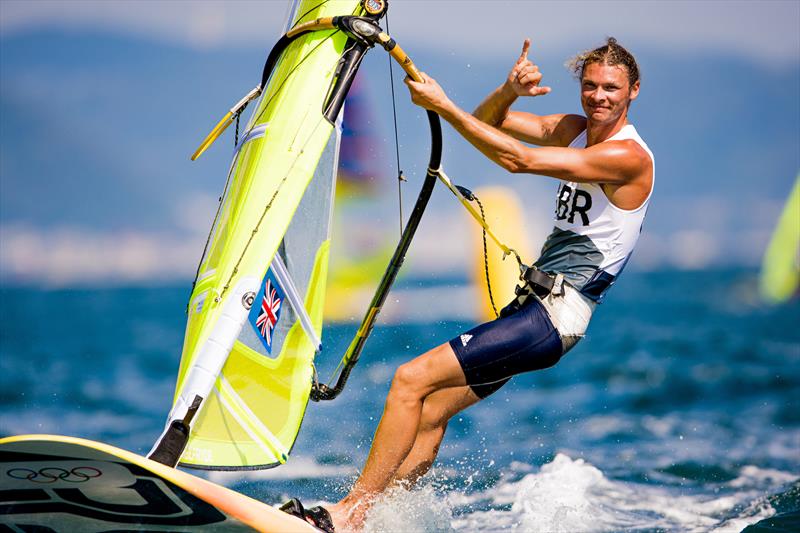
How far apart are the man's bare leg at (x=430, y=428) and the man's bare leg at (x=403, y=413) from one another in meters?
0.19

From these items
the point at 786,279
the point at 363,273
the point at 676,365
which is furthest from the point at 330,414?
the point at 786,279

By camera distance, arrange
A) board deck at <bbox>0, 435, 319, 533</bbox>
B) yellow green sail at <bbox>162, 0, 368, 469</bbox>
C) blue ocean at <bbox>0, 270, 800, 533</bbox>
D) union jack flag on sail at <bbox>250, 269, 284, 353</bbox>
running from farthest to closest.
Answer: blue ocean at <bbox>0, 270, 800, 533</bbox> < union jack flag on sail at <bbox>250, 269, 284, 353</bbox> < yellow green sail at <bbox>162, 0, 368, 469</bbox> < board deck at <bbox>0, 435, 319, 533</bbox>

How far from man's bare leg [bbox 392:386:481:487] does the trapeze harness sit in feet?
0.50

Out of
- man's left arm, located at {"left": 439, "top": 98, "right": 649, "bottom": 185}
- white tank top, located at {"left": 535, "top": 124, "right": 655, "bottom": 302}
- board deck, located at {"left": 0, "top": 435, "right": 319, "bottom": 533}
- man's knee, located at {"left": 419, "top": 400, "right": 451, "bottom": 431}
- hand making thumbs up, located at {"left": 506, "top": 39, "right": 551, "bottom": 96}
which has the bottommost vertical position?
board deck, located at {"left": 0, "top": 435, "right": 319, "bottom": 533}

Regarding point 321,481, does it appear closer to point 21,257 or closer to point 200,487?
point 200,487

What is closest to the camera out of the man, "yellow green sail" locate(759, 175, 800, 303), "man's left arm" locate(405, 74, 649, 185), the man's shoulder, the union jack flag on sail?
"man's left arm" locate(405, 74, 649, 185)

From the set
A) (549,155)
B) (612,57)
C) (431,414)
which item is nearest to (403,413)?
(431,414)

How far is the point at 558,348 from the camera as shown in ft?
14.2

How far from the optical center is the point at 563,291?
14.2ft

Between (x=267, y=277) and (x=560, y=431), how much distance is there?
17.6 ft

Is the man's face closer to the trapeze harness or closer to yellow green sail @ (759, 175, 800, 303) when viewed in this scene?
the trapeze harness

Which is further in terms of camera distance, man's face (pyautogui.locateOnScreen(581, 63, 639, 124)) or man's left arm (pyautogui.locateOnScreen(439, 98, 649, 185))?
man's face (pyautogui.locateOnScreen(581, 63, 639, 124))

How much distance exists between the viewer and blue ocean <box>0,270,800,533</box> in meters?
5.61

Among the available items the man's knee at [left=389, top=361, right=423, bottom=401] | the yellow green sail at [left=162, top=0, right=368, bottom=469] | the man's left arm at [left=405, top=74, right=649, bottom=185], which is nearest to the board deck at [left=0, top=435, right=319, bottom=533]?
the yellow green sail at [left=162, top=0, right=368, bottom=469]
